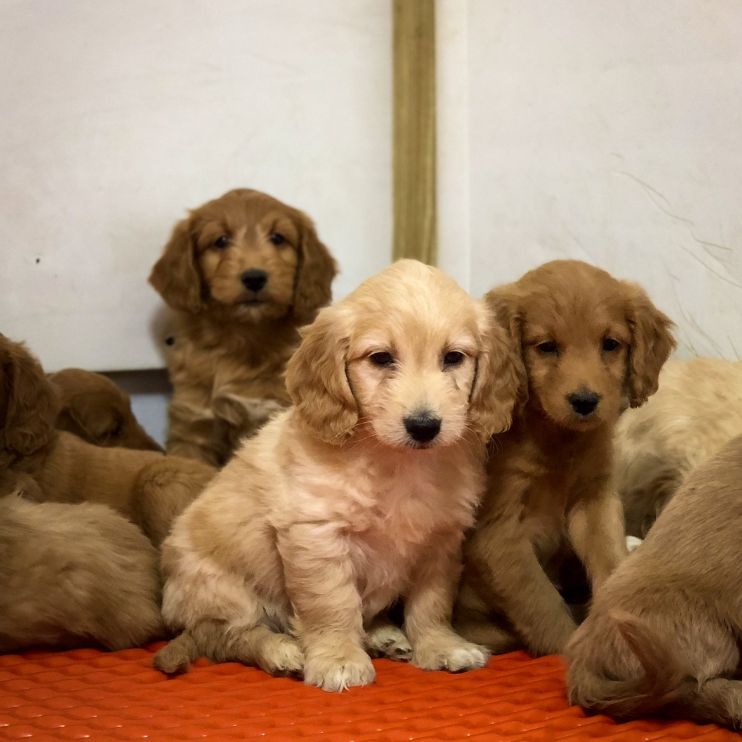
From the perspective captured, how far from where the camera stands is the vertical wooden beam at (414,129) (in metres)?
4.45

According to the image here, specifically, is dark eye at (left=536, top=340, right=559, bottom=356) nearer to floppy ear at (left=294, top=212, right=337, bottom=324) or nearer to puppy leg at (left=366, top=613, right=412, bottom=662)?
puppy leg at (left=366, top=613, right=412, bottom=662)

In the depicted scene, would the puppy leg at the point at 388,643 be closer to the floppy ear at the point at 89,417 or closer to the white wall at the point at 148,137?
the floppy ear at the point at 89,417

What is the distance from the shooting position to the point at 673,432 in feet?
11.0

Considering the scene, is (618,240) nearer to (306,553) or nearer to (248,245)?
(248,245)

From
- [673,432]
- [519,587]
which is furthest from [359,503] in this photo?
[673,432]

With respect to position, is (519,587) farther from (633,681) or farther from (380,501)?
(633,681)

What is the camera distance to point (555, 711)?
2.16 m

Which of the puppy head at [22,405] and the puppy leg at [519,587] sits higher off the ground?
the puppy head at [22,405]

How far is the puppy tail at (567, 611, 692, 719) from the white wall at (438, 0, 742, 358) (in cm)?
195

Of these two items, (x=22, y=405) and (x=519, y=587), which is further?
(x=22, y=405)

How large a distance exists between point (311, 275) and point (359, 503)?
5.91ft

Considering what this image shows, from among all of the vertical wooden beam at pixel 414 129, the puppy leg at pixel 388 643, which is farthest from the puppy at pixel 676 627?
the vertical wooden beam at pixel 414 129

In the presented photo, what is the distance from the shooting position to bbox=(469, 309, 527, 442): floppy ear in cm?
260

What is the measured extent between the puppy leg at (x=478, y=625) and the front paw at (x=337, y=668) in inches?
17.3
